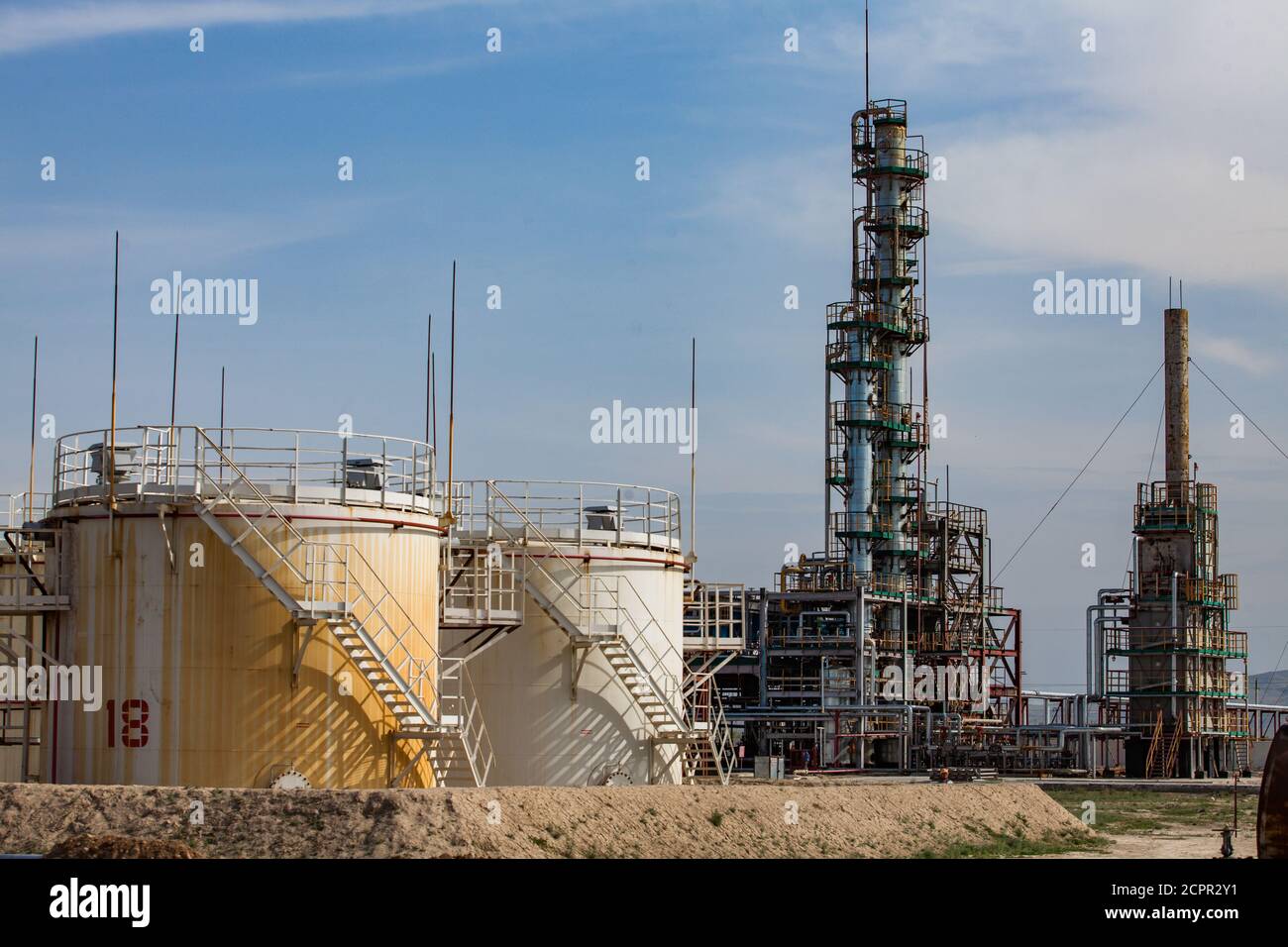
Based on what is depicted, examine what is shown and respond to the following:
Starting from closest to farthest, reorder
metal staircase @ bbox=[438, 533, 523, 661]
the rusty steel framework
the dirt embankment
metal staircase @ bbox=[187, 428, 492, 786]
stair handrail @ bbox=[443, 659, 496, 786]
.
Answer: the dirt embankment, metal staircase @ bbox=[187, 428, 492, 786], stair handrail @ bbox=[443, 659, 496, 786], metal staircase @ bbox=[438, 533, 523, 661], the rusty steel framework

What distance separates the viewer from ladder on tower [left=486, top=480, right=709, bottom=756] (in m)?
40.0

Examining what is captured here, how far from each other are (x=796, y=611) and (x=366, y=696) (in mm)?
41694

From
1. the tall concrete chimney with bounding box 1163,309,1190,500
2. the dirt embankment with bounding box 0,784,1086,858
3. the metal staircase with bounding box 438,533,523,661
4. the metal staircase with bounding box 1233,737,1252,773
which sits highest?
the tall concrete chimney with bounding box 1163,309,1190,500

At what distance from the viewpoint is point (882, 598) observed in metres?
73.2

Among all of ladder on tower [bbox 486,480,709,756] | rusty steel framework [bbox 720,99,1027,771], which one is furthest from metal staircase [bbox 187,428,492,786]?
rusty steel framework [bbox 720,99,1027,771]

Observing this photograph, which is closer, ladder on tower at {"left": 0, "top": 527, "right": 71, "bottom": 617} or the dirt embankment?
the dirt embankment

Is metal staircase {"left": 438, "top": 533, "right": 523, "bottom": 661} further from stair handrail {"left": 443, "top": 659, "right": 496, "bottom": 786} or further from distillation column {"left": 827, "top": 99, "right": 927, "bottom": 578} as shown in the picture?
distillation column {"left": 827, "top": 99, "right": 927, "bottom": 578}

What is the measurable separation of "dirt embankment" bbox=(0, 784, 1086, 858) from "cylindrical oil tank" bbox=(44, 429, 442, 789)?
1.84 meters

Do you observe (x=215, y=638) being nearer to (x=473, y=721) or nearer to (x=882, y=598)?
(x=473, y=721)

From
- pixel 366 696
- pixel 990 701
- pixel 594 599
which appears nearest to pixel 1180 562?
pixel 990 701

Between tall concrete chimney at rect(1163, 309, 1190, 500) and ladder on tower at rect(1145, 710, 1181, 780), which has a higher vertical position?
tall concrete chimney at rect(1163, 309, 1190, 500)
